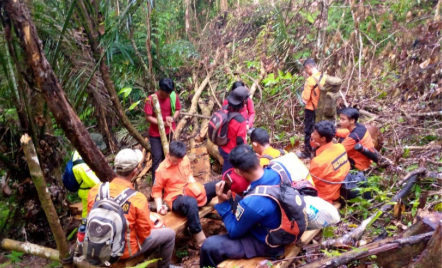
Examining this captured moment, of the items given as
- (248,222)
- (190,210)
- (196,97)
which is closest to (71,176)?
(190,210)

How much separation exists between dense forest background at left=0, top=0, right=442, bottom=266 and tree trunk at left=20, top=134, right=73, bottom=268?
1.09ft

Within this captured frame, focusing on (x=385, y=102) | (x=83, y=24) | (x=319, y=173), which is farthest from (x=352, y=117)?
(x=83, y=24)

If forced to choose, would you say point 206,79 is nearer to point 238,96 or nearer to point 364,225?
point 238,96

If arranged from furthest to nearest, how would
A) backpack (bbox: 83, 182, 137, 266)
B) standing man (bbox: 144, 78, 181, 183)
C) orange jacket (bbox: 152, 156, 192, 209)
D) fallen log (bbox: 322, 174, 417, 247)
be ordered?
standing man (bbox: 144, 78, 181, 183)
orange jacket (bbox: 152, 156, 192, 209)
fallen log (bbox: 322, 174, 417, 247)
backpack (bbox: 83, 182, 137, 266)

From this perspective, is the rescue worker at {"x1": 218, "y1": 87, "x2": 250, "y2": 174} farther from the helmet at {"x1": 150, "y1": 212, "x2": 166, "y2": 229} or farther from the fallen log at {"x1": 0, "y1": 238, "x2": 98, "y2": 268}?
the fallen log at {"x1": 0, "y1": 238, "x2": 98, "y2": 268}

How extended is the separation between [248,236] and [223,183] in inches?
24.8

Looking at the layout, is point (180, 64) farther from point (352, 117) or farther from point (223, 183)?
point (223, 183)

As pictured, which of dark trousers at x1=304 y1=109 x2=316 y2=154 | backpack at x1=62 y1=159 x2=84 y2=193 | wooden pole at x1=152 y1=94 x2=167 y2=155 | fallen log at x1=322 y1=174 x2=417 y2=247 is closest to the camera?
fallen log at x1=322 y1=174 x2=417 y2=247

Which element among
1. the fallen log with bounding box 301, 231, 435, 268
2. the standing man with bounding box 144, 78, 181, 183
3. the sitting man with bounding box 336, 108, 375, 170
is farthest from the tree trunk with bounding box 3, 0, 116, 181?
the sitting man with bounding box 336, 108, 375, 170

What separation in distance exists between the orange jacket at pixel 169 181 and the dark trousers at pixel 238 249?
1056 mm

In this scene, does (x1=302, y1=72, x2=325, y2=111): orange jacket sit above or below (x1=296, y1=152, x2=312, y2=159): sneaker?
above

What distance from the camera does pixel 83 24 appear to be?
409 centimetres

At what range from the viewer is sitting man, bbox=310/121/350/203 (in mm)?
4152

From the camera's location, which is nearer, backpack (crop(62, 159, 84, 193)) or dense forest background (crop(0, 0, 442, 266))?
dense forest background (crop(0, 0, 442, 266))
